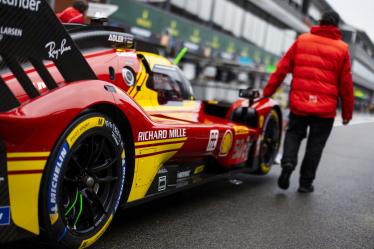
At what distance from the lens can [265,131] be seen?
18.0 ft

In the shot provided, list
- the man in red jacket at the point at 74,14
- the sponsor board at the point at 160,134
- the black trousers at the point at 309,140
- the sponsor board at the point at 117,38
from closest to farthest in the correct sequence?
the sponsor board at the point at 160,134, the sponsor board at the point at 117,38, the man in red jacket at the point at 74,14, the black trousers at the point at 309,140

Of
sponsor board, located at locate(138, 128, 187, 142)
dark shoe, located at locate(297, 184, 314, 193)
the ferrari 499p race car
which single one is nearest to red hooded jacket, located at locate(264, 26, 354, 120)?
dark shoe, located at locate(297, 184, 314, 193)

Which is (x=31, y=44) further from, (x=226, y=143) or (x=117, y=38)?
(x=226, y=143)

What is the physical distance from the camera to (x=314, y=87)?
505cm

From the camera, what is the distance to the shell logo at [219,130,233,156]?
13.7ft

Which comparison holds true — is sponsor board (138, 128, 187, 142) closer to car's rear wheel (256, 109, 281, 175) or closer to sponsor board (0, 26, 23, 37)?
sponsor board (0, 26, 23, 37)

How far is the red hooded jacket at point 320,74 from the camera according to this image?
16.5ft

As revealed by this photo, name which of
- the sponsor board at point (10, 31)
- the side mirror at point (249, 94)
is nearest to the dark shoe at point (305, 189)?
the side mirror at point (249, 94)

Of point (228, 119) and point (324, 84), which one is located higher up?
point (324, 84)

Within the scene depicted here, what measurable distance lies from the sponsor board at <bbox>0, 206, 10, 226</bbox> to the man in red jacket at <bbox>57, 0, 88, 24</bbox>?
8.80ft

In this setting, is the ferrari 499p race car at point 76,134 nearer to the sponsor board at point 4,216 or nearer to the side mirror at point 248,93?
the sponsor board at point 4,216

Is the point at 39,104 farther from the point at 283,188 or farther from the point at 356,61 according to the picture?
the point at 356,61

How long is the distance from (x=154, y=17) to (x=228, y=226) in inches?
631

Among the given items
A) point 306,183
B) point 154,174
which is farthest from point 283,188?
point 154,174
